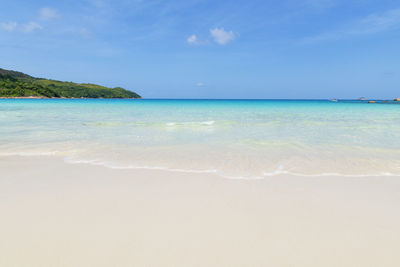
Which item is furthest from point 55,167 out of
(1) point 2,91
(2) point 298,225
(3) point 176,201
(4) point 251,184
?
(1) point 2,91

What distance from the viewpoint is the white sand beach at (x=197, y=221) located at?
2143 mm

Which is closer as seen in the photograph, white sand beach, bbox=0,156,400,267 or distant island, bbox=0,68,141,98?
white sand beach, bbox=0,156,400,267

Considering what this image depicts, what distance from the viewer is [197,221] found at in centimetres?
271

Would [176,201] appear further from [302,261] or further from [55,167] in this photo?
[55,167]

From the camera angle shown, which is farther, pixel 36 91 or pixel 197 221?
pixel 36 91

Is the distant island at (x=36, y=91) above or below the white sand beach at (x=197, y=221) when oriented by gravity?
above

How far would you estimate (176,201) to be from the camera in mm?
3252

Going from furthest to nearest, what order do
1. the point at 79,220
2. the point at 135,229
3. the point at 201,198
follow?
the point at 201,198
the point at 79,220
the point at 135,229

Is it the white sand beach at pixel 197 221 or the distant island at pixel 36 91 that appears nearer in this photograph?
the white sand beach at pixel 197 221

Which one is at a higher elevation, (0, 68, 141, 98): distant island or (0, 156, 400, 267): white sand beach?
(0, 68, 141, 98): distant island

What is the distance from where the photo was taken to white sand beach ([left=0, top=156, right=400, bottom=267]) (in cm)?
214

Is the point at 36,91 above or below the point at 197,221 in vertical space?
above

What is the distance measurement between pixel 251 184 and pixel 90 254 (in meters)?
2.75

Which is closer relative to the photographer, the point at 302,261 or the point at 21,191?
the point at 302,261
